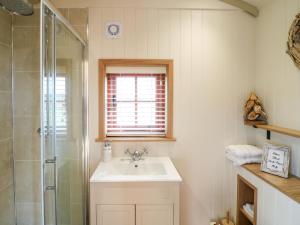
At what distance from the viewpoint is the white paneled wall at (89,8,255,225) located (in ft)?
7.36

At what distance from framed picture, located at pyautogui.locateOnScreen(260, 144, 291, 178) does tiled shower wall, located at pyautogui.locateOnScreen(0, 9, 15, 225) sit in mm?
2337

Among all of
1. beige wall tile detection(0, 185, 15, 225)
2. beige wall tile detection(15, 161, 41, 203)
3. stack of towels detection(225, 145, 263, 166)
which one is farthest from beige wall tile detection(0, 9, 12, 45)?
stack of towels detection(225, 145, 263, 166)

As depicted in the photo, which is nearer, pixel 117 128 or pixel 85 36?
pixel 85 36

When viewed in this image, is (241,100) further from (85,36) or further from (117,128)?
(85,36)

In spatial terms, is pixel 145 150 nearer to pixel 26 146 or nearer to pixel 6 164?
pixel 26 146

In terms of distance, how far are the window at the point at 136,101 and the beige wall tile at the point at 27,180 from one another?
79 centimetres

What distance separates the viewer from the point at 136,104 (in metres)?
2.39

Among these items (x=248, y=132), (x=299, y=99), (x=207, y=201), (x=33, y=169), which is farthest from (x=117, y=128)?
(x=299, y=99)

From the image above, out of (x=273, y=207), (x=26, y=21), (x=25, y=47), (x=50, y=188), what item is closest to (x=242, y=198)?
(x=273, y=207)

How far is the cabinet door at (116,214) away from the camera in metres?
1.70

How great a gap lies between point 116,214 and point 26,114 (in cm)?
132

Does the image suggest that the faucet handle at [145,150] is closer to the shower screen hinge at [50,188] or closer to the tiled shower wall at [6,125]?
the shower screen hinge at [50,188]

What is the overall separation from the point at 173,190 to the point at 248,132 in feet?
3.78

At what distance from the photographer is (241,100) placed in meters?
2.32
